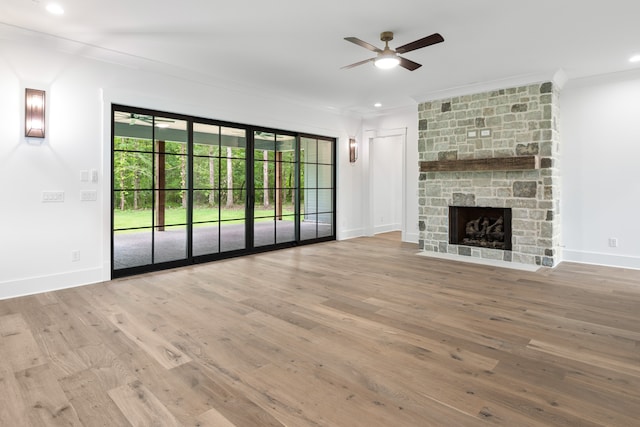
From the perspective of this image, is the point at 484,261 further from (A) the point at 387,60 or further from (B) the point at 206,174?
(B) the point at 206,174

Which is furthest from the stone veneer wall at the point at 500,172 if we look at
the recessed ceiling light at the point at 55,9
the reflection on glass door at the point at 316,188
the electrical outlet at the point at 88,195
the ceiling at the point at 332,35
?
the recessed ceiling light at the point at 55,9

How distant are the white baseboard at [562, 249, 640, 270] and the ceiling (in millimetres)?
2697

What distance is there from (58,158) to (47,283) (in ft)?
4.74

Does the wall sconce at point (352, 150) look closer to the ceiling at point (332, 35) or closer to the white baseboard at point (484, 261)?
the ceiling at point (332, 35)

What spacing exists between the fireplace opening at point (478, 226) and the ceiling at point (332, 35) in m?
2.08

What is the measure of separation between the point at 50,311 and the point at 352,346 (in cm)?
292

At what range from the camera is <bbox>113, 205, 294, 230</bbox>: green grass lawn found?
17.2 ft

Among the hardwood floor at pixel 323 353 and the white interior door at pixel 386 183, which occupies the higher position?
the white interior door at pixel 386 183

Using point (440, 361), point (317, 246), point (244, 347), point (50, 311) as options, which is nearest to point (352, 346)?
point (440, 361)

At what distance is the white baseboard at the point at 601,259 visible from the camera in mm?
5234

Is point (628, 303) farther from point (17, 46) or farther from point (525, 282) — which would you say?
point (17, 46)

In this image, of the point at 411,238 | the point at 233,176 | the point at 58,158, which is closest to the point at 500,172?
the point at 411,238

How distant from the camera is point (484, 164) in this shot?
225 inches

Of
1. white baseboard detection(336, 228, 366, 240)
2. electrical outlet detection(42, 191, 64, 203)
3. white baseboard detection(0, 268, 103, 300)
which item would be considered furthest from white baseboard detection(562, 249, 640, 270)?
electrical outlet detection(42, 191, 64, 203)
